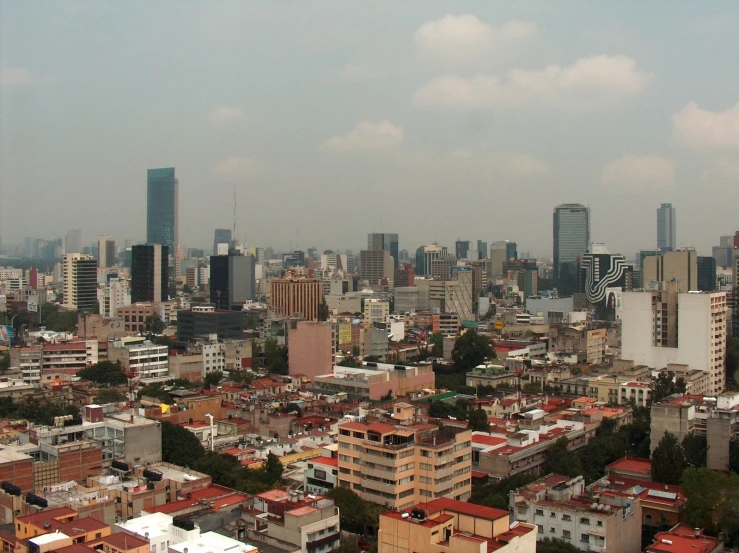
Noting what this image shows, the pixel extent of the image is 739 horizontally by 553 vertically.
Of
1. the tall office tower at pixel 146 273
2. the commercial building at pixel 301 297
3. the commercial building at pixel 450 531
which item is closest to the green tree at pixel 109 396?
the commercial building at pixel 450 531

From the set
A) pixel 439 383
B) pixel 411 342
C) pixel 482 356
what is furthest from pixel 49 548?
pixel 411 342

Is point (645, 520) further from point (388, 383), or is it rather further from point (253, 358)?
point (253, 358)

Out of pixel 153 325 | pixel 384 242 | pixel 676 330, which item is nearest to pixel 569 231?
pixel 384 242

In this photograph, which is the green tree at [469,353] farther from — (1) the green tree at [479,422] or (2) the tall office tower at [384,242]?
(2) the tall office tower at [384,242]

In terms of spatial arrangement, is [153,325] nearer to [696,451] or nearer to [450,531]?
[696,451]

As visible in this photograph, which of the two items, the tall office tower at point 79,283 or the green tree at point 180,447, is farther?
the tall office tower at point 79,283

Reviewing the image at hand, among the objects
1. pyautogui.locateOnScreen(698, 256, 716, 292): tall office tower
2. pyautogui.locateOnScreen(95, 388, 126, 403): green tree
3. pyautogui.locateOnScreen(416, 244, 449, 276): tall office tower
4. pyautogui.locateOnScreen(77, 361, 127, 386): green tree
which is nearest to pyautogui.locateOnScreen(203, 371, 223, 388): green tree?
A: pyautogui.locateOnScreen(77, 361, 127, 386): green tree
